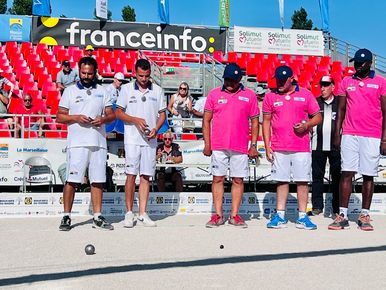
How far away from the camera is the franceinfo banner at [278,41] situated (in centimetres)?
2339

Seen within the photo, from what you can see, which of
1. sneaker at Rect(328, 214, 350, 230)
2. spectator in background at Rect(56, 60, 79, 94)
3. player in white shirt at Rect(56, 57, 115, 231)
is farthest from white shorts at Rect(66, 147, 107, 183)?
spectator in background at Rect(56, 60, 79, 94)

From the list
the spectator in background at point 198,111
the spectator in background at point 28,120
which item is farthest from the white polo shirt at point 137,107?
the spectator in background at point 28,120

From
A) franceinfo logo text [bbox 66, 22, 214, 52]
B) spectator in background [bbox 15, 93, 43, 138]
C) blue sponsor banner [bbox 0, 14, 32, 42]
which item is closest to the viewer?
spectator in background [bbox 15, 93, 43, 138]

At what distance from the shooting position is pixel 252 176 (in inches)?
428

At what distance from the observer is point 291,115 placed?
686 cm

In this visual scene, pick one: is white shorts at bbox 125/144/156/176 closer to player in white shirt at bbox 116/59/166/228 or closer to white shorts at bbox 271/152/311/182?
player in white shirt at bbox 116/59/166/228

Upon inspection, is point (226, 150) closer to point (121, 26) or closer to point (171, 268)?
point (171, 268)

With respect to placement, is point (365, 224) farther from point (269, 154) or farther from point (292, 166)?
point (269, 154)

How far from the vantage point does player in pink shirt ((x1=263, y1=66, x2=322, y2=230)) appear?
22.4 ft

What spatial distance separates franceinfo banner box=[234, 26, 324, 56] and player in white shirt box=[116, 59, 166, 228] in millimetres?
16866

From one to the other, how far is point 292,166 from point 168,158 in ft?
9.82

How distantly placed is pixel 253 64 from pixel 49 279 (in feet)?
62.4

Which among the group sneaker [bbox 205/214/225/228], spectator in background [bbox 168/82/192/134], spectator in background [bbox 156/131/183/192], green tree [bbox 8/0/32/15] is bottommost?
sneaker [bbox 205/214/225/228]

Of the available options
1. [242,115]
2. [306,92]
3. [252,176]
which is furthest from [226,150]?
[252,176]
